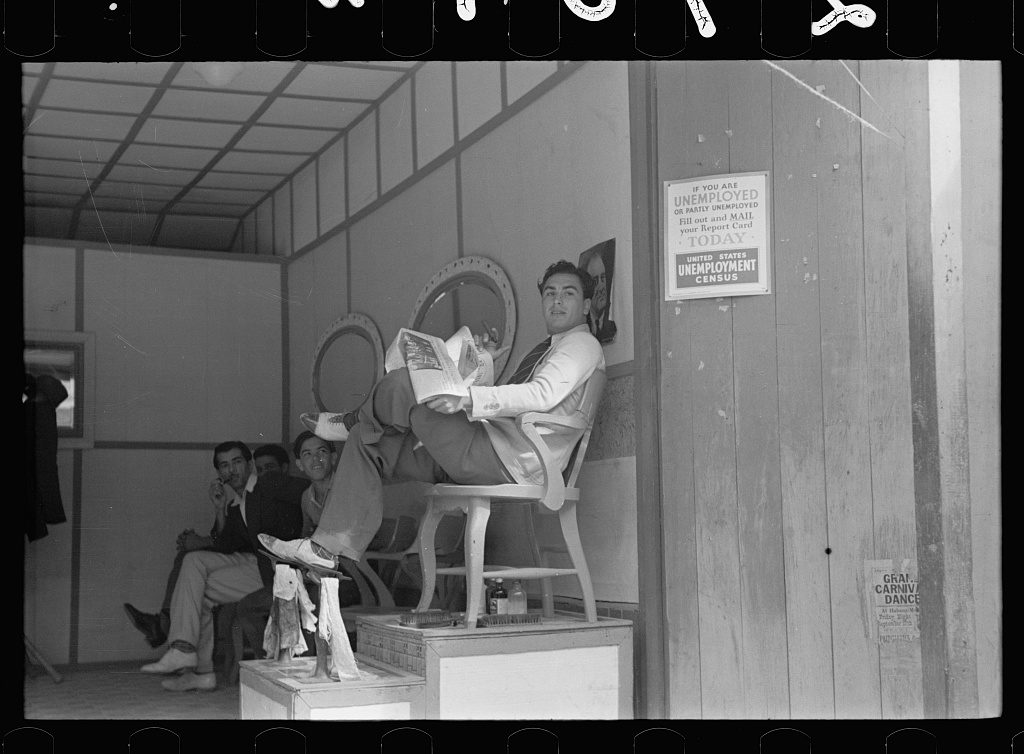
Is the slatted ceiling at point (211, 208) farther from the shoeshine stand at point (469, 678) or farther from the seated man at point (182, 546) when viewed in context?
the shoeshine stand at point (469, 678)

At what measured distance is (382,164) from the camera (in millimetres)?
6473

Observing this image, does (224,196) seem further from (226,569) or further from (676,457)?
(676,457)

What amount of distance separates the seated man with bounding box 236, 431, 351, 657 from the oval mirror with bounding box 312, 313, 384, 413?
82 centimetres

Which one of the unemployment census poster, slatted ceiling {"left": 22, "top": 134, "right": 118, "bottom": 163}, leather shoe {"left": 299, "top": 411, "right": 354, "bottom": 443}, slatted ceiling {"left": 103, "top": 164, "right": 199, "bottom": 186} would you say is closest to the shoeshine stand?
leather shoe {"left": 299, "top": 411, "right": 354, "bottom": 443}

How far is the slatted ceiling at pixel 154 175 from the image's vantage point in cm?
696

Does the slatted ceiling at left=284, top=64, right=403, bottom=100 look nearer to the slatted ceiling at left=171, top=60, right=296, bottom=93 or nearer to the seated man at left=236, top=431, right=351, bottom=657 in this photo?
the slatted ceiling at left=171, top=60, right=296, bottom=93

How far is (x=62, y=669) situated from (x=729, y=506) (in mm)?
Answer: 4464

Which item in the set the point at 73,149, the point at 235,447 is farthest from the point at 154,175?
the point at 235,447

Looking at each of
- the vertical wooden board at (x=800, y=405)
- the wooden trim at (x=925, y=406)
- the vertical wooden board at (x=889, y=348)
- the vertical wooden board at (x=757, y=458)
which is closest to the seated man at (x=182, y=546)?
the vertical wooden board at (x=757, y=458)

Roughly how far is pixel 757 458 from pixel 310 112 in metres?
3.75

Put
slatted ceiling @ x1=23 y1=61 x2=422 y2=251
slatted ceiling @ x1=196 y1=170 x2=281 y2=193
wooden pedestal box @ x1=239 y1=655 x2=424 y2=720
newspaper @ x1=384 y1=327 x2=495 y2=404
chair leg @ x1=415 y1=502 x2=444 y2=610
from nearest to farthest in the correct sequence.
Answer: wooden pedestal box @ x1=239 y1=655 x2=424 y2=720 < newspaper @ x1=384 y1=327 x2=495 y2=404 < chair leg @ x1=415 y1=502 x2=444 y2=610 < slatted ceiling @ x1=23 y1=61 x2=422 y2=251 < slatted ceiling @ x1=196 y1=170 x2=281 y2=193

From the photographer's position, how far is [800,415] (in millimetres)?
3836

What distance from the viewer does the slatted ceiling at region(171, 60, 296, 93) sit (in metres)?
5.89
